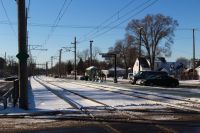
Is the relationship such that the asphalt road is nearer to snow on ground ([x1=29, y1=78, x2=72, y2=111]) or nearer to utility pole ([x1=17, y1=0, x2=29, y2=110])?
snow on ground ([x1=29, y1=78, x2=72, y2=111])

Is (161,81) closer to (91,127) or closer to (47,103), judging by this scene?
(47,103)

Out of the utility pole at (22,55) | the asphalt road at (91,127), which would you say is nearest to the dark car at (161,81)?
the utility pole at (22,55)

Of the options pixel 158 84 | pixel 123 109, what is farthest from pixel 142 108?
pixel 158 84

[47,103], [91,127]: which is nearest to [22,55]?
[47,103]

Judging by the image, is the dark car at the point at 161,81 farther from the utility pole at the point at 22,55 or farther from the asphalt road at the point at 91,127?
the asphalt road at the point at 91,127

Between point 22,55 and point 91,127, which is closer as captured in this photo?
point 91,127

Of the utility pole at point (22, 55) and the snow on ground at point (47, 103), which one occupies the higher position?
the utility pole at point (22, 55)

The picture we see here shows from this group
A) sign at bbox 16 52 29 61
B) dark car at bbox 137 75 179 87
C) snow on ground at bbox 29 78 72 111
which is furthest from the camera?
dark car at bbox 137 75 179 87

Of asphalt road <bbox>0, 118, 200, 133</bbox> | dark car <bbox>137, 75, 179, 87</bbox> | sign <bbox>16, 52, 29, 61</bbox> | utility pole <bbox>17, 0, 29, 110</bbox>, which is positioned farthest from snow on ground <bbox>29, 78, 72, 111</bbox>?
dark car <bbox>137, 75, 179, 87</bbox>

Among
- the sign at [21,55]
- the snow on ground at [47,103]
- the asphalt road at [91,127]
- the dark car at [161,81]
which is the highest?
the sign at [21,55]

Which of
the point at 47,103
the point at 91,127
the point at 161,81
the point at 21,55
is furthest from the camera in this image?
the point at 161,81

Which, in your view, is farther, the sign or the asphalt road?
the sign

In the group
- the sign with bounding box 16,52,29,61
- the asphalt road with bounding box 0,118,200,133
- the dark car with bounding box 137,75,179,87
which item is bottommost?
A: the asphalt road with bounding box 0,118,200,133

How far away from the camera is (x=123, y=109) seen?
64.2ft
